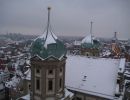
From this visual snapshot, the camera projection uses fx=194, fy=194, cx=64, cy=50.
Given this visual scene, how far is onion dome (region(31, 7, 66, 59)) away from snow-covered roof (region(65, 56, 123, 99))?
6037mm

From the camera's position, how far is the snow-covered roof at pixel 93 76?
2242 cm

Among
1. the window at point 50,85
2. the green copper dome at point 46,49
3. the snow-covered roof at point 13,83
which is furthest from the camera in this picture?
the snow-covered roof at point 13,83

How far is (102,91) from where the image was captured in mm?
22219

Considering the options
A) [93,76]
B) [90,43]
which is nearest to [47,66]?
[93,76]

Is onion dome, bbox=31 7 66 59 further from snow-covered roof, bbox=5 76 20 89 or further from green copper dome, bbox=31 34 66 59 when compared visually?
snow-covered roof, bbox=5 76 20 89

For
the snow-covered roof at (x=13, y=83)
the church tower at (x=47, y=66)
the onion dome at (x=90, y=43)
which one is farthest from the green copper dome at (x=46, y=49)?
the snow-covered roof at (x=13, y=83)

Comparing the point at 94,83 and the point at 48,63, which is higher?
the point at 48,63

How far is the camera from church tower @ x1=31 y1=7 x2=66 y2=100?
18.4 metres

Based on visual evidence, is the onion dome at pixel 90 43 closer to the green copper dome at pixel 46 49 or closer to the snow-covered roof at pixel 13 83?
the snow-covered roof at pixel 13 83

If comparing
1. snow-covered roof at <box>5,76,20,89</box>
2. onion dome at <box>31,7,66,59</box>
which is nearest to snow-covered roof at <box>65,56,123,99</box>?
onion dome at <box>31,7,66,59</box>

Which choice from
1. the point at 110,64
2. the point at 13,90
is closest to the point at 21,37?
the point at 13,90

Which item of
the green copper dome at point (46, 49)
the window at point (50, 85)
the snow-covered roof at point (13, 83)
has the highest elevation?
the green copper dome at point (46, 49)

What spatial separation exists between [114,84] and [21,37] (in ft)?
597

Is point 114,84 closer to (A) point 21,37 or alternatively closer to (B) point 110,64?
(B) point 110,64
